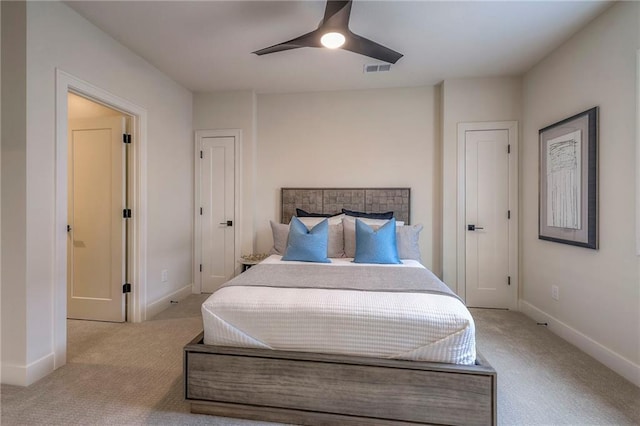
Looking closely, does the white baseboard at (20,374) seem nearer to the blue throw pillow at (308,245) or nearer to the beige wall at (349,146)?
the blue throw pillow at (308,245)

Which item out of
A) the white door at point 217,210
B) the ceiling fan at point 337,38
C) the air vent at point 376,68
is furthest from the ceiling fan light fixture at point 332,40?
the white door at point 217,210

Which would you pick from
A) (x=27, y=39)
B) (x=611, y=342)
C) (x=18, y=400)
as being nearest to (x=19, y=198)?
(x=27, y=39)

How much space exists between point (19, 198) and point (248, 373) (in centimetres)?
188

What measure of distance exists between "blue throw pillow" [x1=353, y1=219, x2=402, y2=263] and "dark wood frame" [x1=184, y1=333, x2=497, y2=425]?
119 cm

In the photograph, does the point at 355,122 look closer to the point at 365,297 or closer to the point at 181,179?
the point at 181,179

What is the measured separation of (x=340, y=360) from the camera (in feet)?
4.88

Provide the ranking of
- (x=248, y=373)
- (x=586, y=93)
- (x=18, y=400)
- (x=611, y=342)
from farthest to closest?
(x=586, y=93) → (x=611, y=342) → (x=18, y=400) → (x=248, y=373)

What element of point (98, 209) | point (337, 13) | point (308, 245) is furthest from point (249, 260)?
point (337, 13)

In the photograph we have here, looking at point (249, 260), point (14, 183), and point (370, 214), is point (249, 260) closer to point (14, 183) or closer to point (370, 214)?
point (370, 214)

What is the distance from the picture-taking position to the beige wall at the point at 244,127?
3.69 meters

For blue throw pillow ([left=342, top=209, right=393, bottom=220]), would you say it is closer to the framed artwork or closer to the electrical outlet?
the framed artwork

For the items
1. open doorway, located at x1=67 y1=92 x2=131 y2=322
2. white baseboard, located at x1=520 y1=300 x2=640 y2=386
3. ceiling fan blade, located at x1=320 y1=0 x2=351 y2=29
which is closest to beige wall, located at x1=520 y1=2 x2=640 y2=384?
white baseboard, located at x1=520 y1=300 x2=640 y2=386

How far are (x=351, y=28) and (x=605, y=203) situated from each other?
A: 7.94 ft

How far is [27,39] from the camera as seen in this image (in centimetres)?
186
